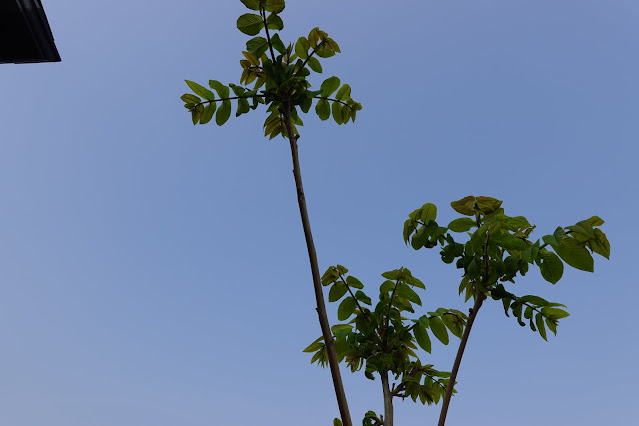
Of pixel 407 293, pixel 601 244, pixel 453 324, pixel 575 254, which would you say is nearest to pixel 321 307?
pixel 407 293

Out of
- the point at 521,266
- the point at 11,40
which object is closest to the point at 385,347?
the point at 521,266

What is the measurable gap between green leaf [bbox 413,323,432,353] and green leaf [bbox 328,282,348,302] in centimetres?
35

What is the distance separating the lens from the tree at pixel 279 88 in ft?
6.75

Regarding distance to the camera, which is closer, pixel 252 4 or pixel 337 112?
pixel 252 4

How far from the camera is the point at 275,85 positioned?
2162mm

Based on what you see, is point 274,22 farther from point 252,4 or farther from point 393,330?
point 393,330

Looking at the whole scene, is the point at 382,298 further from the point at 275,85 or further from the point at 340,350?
the point at 275,85

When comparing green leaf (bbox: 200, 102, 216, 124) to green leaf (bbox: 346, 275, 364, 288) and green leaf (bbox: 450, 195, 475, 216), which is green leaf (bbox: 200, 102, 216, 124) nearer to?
green leaf (bbox: 346, 275, 364, 288)

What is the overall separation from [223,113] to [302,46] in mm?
490

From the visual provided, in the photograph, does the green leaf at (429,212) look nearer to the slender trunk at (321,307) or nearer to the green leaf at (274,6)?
the slender trunk at (321,307)

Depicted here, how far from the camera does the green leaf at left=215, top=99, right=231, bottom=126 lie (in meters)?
2.31

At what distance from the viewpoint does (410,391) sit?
2.04 metres

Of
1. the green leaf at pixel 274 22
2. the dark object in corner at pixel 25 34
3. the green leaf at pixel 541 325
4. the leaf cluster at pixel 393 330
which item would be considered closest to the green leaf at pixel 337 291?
the leaf cluster at pixel 393 330

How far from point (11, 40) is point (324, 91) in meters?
1.86
